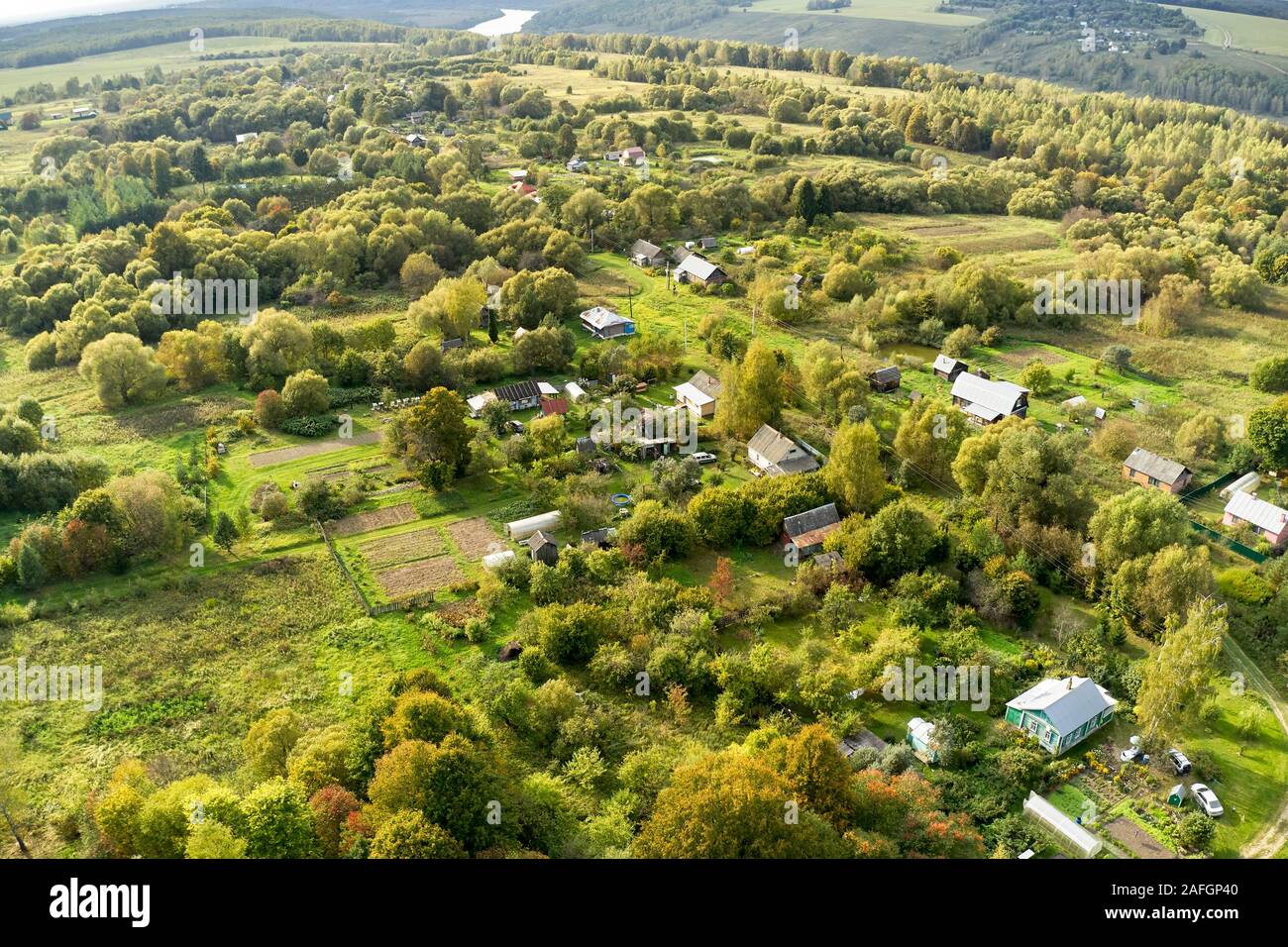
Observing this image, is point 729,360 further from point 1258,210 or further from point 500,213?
point 1258,210

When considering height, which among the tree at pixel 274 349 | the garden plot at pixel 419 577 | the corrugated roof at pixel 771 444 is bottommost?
the garden plot at pixel 419 577

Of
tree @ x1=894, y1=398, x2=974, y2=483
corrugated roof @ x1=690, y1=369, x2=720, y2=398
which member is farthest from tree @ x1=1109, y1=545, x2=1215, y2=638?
corrugated roof @ x1=690, y1=369, x2=720, y2=398

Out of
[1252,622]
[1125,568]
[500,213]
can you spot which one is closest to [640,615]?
[1125,568]

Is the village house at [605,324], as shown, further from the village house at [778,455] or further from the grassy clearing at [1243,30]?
the grassy clearing at [1243,30]

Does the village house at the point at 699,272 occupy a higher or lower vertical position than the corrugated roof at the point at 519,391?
higher

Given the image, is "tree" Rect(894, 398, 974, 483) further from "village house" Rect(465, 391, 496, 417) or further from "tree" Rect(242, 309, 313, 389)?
"tree" Rect(242, 309, 313, 389)

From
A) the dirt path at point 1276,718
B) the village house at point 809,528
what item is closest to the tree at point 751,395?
the village house at point 809,528

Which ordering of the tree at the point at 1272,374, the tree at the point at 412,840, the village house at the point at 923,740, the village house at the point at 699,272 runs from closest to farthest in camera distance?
the tree at the point at 412,840 → the village house at the point at 923,740 → the tree at the point at 1272,374 → the village house at the point at 699,272

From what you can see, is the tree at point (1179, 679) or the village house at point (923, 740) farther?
the village house at point (923, 740)

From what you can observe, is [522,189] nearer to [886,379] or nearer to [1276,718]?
[886,379]
